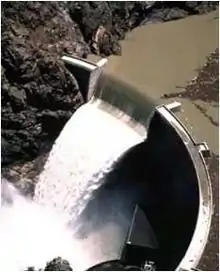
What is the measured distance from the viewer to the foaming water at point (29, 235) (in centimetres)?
284

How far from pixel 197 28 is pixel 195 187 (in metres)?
1.05

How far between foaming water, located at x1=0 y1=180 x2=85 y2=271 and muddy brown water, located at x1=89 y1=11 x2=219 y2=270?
81 centimetres

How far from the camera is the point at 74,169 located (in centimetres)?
313

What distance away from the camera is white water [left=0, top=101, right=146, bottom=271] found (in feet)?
9.82

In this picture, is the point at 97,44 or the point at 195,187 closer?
the point at 195,187

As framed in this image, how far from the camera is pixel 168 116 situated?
3092 mm

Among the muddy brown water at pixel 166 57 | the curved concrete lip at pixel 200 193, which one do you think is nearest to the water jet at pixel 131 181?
the curved concrete lip at pixel 200 193

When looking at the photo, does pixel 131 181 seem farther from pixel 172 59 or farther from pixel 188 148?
pixel 172 59

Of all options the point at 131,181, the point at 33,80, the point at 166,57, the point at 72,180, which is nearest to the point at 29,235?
the point at 72,180

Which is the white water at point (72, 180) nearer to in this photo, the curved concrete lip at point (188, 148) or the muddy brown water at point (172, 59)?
the curved concrete lip at point (188, 148)

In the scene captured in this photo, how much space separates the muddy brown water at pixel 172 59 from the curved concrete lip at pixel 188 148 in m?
0.09

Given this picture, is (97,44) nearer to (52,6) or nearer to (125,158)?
(52,6)

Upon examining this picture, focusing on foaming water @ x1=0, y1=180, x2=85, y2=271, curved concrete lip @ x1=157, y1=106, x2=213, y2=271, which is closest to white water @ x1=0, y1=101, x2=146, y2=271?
foaming water @ x1=0, y1=180, x2=85, y2=271

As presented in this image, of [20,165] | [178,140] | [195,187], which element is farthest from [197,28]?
[20,165]
